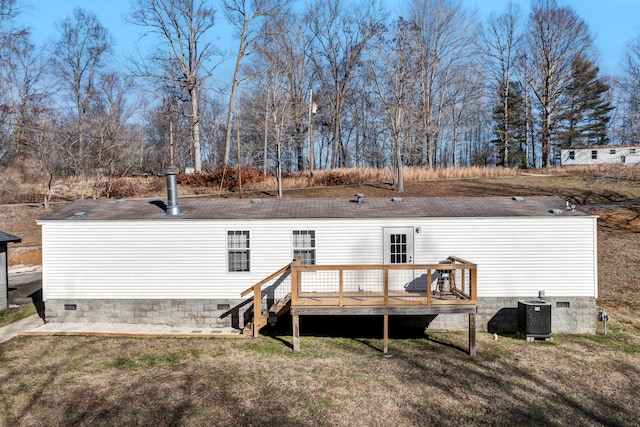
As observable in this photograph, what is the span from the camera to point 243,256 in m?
11.9

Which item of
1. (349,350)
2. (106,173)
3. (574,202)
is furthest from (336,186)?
(349,350)

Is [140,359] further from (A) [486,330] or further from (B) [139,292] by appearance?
(A) [486,330]

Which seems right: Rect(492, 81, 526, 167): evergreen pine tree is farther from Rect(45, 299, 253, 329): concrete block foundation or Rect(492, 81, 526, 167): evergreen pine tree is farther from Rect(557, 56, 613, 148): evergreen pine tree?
Rect(45, 299, 253, 329): concrete block foundation

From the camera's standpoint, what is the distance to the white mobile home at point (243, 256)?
461 inches

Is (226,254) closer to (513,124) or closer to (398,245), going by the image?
(398,245)

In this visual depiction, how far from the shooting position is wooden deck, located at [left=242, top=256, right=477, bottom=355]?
9.98 m

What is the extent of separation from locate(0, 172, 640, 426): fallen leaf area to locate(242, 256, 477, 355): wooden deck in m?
0.98

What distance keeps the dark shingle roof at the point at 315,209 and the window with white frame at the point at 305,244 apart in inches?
20.2

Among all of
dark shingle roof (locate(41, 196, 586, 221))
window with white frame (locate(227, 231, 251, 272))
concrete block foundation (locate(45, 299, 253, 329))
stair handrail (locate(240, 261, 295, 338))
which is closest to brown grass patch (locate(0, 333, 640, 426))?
stair handrail (locate(240, 261, 295, 338))

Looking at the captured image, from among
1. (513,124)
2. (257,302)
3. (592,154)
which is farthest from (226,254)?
(592,154)

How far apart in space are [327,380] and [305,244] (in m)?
4.30

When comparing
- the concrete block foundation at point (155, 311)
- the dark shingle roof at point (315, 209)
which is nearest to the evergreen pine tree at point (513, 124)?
the dark shingle roof at point (315, 209)

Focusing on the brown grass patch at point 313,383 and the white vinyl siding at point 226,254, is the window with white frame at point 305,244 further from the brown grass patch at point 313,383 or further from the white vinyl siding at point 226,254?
the brown grass patch at point 313,383

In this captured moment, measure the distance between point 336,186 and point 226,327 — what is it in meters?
16.5
